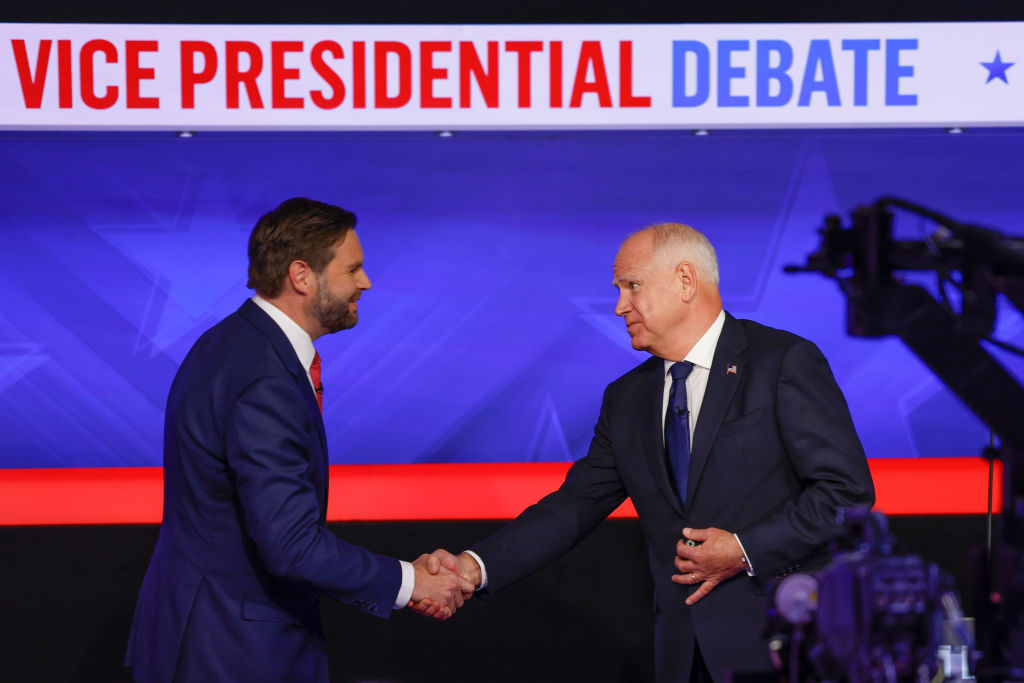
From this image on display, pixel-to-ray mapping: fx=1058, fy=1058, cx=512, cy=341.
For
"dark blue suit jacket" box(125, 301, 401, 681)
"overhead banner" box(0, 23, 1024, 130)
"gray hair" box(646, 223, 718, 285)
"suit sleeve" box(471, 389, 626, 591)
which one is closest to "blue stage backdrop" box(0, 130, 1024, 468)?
"overhead banner" box(0, 23, 1024, 130)

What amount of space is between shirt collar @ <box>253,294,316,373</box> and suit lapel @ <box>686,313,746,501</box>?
2.74 feet

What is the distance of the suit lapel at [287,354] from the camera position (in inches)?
83.3

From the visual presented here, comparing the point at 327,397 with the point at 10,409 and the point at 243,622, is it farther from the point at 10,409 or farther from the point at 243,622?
the point at 243,622

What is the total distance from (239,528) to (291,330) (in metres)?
0.42

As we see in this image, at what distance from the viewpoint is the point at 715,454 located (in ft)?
7.29

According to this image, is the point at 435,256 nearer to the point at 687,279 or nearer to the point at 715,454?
the point at 687,279

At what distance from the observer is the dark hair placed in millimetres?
2217

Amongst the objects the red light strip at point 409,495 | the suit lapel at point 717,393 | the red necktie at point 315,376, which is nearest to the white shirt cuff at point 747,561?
the suit lapel at point 717,393

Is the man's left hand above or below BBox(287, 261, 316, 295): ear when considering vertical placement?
below

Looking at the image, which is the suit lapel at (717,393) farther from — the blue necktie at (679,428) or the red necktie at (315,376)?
the red necktie at (315,376)

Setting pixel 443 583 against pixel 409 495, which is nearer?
pixel 443 583

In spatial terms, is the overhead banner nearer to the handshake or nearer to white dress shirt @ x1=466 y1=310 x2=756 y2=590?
white dress shirt @ x1=466 y1=310 x2=756 y2=590

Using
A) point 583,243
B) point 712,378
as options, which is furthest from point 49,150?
point 712,378

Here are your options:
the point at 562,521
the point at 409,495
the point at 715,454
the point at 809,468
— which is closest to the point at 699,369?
the point at 715,454
